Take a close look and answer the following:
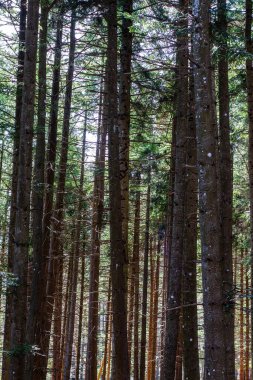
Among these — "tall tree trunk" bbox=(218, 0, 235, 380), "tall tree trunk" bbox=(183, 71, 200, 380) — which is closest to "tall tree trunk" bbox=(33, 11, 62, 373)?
"tall tree trunk" bbox=(183, 71, 200, 380)

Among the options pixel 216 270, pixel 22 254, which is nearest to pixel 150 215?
pixel 22 254

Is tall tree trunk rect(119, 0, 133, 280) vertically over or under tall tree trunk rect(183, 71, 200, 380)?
over

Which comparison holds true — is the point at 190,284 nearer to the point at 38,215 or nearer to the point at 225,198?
the point at 225,198

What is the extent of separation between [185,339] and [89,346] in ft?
24.0

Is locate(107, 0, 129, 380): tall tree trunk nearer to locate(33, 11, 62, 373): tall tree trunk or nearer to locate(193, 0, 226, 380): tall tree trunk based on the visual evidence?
locate(33, 11, 62, 373): tall tree trunk

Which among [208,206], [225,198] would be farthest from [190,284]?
[208,206]

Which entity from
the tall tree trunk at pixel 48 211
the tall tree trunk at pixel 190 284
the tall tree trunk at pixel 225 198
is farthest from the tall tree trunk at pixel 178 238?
the tall tree trunk at pixel 48 211

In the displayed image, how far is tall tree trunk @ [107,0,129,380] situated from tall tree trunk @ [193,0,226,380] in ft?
9.02

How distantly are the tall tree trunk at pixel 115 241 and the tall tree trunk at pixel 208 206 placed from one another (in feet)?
9.02

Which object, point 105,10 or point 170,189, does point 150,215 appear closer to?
point 170,189

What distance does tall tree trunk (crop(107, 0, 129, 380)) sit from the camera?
29.0 feet

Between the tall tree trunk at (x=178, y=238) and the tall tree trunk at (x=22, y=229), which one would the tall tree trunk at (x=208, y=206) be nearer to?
the tall tree trunk at (x=178, y=238)

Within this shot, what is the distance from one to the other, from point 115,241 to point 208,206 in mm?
2938

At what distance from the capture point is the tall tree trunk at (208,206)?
6.24 m
